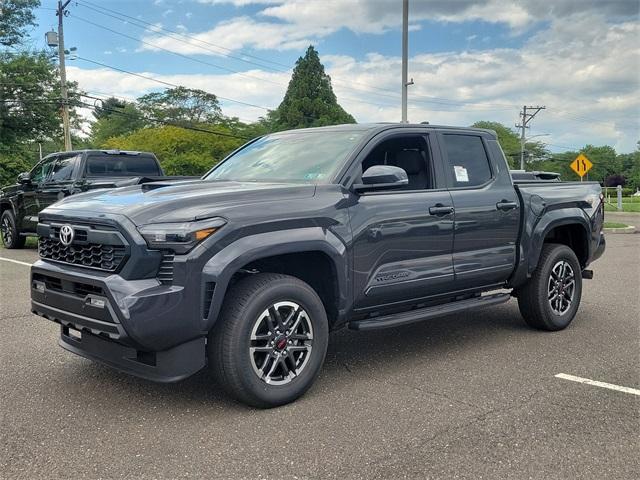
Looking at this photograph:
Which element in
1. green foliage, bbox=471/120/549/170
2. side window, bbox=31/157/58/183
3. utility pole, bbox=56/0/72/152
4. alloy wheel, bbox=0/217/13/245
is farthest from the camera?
green foliage, bbox=471/120/549/170

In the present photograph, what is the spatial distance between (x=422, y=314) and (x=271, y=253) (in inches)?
59.0

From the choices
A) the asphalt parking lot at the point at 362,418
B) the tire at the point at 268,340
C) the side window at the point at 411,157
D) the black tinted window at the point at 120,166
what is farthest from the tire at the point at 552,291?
the black tinted window at the point at 120,166

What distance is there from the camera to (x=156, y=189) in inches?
168

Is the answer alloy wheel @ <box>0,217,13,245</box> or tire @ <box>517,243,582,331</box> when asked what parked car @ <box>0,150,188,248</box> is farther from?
tire @ <box>517,243,582,331</box>

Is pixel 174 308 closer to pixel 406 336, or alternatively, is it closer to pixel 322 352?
pixel 322 352

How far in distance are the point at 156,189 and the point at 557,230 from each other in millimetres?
4036

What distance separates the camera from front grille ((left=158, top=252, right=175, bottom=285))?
352 cm

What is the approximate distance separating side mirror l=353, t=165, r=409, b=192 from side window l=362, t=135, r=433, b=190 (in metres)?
0.62

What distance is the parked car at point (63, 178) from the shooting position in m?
11.2

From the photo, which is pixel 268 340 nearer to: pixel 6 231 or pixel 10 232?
pixel 10 232

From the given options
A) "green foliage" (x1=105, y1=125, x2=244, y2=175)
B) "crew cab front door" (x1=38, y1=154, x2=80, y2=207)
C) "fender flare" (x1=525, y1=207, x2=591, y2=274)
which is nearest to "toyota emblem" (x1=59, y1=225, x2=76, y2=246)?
"fender flare" (x1=525, y1=207, x2=591, y2=274)

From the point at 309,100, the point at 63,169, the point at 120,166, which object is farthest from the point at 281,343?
the point at 309,100

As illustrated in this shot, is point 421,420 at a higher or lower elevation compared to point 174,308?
lower

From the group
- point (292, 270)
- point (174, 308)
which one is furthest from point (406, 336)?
point (174, 308)
